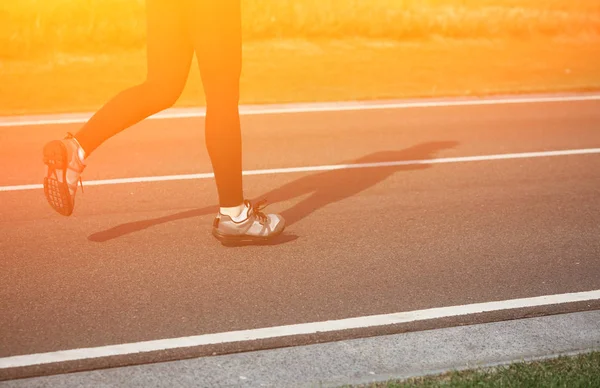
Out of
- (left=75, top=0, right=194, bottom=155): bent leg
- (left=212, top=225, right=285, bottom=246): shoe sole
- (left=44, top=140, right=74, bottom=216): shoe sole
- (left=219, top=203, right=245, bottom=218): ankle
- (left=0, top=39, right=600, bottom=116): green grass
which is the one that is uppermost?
(left=75, top=0, right=194, bottom=155): bent leg

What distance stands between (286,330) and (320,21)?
12.9 meters

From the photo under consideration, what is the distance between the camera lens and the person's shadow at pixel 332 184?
234 inches

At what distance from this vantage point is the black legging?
5.12 m

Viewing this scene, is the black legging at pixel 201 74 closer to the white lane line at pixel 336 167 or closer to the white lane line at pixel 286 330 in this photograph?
the white lane line at pixel 286 330

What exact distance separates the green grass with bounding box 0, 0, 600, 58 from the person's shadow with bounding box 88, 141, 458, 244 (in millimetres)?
7117

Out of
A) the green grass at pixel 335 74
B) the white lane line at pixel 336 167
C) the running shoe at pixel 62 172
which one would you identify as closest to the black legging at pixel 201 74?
the running shoe at pixel 62 172

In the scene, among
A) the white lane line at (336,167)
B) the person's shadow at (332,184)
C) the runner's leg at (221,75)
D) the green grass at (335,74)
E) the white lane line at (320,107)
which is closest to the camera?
the runner's leg at (221,75)

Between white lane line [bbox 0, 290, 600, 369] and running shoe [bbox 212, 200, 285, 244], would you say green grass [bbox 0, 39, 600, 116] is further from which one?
white lane line [bbox 0, 290, 600, 369]

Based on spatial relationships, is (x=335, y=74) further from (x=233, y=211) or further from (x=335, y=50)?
(x=233, y=211)

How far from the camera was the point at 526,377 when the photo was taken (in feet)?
12.1

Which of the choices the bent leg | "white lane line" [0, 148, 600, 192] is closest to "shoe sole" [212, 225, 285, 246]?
the bent leg

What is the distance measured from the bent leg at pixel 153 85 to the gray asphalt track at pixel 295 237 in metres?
0.67

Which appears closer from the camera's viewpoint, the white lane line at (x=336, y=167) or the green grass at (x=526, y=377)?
the green grass at (x=526, y=377)

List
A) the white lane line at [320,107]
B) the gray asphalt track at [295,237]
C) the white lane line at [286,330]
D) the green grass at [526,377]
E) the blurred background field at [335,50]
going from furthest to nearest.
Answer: the blurred background field at [335,50]
the white lane line at [320,107]
the gray asphalt track at [295,237]
the white lane line at [286,330]
the green grass at [526,377]
